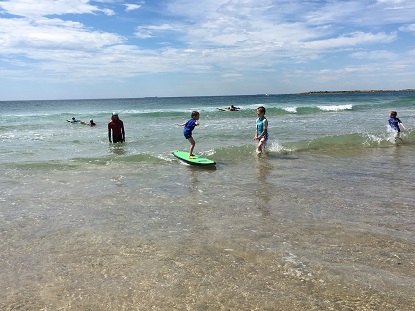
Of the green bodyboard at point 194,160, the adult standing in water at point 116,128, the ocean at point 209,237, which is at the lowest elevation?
the ocean at point 209,237

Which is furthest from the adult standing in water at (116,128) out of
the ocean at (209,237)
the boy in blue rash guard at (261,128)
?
the boy in blue rash guard at (261,128)

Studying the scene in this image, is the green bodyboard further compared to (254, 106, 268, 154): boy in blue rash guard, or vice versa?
(254, 106, 268, 154): boy in blue rash guard

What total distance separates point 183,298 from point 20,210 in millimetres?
4304

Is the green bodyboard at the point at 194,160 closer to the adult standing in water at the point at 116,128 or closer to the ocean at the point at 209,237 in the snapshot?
the ocean at the point at 209,237

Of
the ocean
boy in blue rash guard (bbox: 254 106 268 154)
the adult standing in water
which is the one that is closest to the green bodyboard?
the ocean

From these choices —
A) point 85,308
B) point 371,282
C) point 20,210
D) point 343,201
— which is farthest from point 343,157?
point 85,308

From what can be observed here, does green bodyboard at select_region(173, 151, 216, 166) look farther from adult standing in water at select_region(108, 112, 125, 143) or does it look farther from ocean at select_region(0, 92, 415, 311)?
adult standing in water at select_region(108, 112, 125, 143)

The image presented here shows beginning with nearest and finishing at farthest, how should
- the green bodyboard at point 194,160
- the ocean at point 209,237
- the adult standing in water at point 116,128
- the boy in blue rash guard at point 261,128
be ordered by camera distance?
the ocean at point 209,237 < the green bodyboard at point 194,160 < the boy in blue rash guard at point 261,128 < the adult standing in water at point 116,128

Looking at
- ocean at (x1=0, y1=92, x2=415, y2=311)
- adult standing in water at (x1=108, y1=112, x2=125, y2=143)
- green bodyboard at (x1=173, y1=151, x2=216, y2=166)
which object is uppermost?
adult standing in water at (x1=108, y1=112, x2=125, y2=143)

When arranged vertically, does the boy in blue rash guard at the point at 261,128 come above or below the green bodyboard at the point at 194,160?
above

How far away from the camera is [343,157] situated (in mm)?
12070

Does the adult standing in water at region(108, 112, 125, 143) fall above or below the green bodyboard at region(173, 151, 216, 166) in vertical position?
above

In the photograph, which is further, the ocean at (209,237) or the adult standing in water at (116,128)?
the adult standing in water at (116,128)

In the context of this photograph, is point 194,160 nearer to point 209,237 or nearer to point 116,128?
point 116,128
